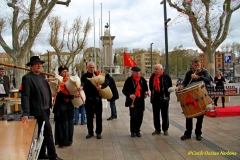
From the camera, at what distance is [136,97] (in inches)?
245

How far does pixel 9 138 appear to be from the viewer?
104 inches

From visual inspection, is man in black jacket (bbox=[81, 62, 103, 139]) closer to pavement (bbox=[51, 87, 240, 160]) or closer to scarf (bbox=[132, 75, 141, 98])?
pavement (bbox=[51, 87, 240, 160])

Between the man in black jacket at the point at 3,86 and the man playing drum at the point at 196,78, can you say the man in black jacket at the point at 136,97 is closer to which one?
the man playing drum at the point at 196,78

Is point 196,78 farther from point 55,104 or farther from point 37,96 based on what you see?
point 37,96

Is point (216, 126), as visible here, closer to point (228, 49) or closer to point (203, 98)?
point (203, 98)

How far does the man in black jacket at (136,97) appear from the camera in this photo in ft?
20.4

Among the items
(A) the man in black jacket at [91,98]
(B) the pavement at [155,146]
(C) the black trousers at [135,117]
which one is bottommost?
(B) the pavement at [155,146]

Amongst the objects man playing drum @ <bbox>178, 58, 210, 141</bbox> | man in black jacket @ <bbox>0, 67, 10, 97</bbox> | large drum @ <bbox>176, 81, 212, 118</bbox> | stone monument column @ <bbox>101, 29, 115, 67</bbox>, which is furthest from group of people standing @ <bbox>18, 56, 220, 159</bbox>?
stone monument column @ <bbox>101, 29, 115, 67</bbox>

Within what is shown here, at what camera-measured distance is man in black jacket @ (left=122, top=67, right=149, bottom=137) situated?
20.4 ft

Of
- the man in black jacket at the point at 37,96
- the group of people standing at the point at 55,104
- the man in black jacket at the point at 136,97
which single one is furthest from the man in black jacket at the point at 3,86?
the man in black jacket at the point at 136,97

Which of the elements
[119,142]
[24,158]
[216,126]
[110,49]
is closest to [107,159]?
[119,142]

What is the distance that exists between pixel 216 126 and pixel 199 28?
7.96 metres

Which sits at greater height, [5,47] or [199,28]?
[199,28]

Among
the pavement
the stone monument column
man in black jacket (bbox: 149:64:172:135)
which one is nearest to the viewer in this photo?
the pavement
